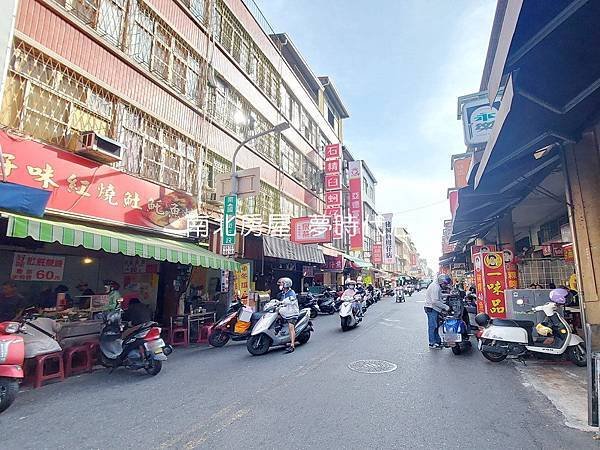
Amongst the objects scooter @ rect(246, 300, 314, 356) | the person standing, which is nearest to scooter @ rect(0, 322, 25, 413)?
the person standing

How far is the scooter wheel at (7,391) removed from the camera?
4.61 metres

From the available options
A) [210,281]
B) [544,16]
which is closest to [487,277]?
[544,16]

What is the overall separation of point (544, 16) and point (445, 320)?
6.51m

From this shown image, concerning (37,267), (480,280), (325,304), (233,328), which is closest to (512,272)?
(480,280)

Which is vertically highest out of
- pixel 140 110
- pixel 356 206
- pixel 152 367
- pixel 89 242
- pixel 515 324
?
pixel 356 206

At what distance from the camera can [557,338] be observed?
6.79 m

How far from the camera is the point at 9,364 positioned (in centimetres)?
477

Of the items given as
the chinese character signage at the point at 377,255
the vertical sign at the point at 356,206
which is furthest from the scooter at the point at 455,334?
the chinese character signage at the point at 377,255

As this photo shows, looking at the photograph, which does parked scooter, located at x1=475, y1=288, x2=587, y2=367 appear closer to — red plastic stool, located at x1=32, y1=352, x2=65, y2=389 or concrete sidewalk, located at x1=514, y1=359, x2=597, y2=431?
concrete sidewalk, located at x1=514, y1=359, x2=597, y2=431

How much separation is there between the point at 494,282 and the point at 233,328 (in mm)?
7963

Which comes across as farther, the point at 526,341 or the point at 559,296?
the point at 559,296

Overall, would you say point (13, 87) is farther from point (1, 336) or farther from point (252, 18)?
point (252, 18)

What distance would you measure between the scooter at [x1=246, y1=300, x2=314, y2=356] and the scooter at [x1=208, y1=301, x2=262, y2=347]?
1024 millimetres

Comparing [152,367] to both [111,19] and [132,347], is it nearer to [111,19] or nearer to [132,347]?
[132,347]
